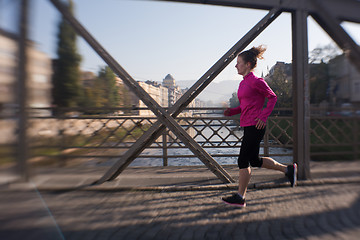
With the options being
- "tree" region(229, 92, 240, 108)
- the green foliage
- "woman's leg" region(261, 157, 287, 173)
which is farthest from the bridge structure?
"woman's leg" region(261, 157, 287, 173)

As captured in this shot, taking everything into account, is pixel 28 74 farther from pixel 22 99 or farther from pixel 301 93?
pixel 301 93

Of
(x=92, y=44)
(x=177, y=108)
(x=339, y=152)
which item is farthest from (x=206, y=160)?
(x=339, y=152)

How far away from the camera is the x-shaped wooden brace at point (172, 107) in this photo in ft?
9.68

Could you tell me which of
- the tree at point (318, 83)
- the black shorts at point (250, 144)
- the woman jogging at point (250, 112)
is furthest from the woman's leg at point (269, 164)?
the tree at point (318, 83)

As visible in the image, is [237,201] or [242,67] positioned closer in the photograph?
[237,201]

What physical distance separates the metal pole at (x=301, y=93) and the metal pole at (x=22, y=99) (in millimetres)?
3466

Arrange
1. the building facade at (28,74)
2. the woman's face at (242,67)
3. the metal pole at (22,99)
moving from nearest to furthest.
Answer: the building facade at (28,74), the metal pole at (22,99), the woman's face at (242,67)

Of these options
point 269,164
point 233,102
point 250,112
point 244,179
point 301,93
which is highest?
point 301,93

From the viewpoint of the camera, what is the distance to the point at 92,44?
2.87 m

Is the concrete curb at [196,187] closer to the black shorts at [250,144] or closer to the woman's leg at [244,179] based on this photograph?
the woman's leg at [244,179]

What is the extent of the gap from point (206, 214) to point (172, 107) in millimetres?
1439

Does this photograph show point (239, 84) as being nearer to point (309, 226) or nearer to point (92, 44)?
point (309, 226)

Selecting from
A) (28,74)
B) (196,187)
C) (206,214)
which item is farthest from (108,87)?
(206,214)

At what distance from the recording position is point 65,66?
2844 mm
